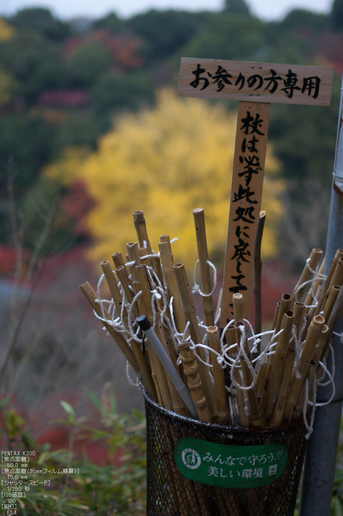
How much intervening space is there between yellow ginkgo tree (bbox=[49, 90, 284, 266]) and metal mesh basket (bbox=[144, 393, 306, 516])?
6.78 meters

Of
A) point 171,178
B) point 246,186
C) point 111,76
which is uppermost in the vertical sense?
point 111,76

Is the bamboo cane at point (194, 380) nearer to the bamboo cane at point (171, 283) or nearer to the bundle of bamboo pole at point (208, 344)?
the bundle of bamboo pole at point (208, 344)

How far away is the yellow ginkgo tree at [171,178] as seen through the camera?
8.15 m

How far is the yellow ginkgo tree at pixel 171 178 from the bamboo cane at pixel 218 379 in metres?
6.83

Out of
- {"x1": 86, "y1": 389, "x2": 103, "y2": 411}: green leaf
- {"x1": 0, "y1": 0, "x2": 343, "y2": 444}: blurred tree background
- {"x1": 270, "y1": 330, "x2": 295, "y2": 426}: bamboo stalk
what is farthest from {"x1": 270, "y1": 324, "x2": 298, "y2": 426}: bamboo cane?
{"x1": 0, "y1": 0, "x2": 343, "y2": 444}: blurred tree background

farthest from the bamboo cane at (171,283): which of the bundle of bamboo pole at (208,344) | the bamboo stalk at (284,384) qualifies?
the bamboo stalk at (284,384)

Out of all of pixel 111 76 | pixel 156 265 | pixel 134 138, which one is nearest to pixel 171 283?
pixel 156 265

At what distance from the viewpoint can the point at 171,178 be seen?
8773 mm

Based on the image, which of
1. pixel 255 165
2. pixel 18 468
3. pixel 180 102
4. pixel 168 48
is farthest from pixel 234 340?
pixel 168 48

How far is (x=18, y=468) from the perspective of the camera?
121 cm

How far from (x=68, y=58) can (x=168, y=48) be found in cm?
362

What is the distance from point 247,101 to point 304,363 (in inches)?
23.2

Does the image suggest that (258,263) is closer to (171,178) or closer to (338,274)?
(338,274)

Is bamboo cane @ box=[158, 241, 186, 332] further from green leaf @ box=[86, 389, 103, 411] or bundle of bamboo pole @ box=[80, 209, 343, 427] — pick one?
green leaf @ box=[86, 389, 103, 411]
